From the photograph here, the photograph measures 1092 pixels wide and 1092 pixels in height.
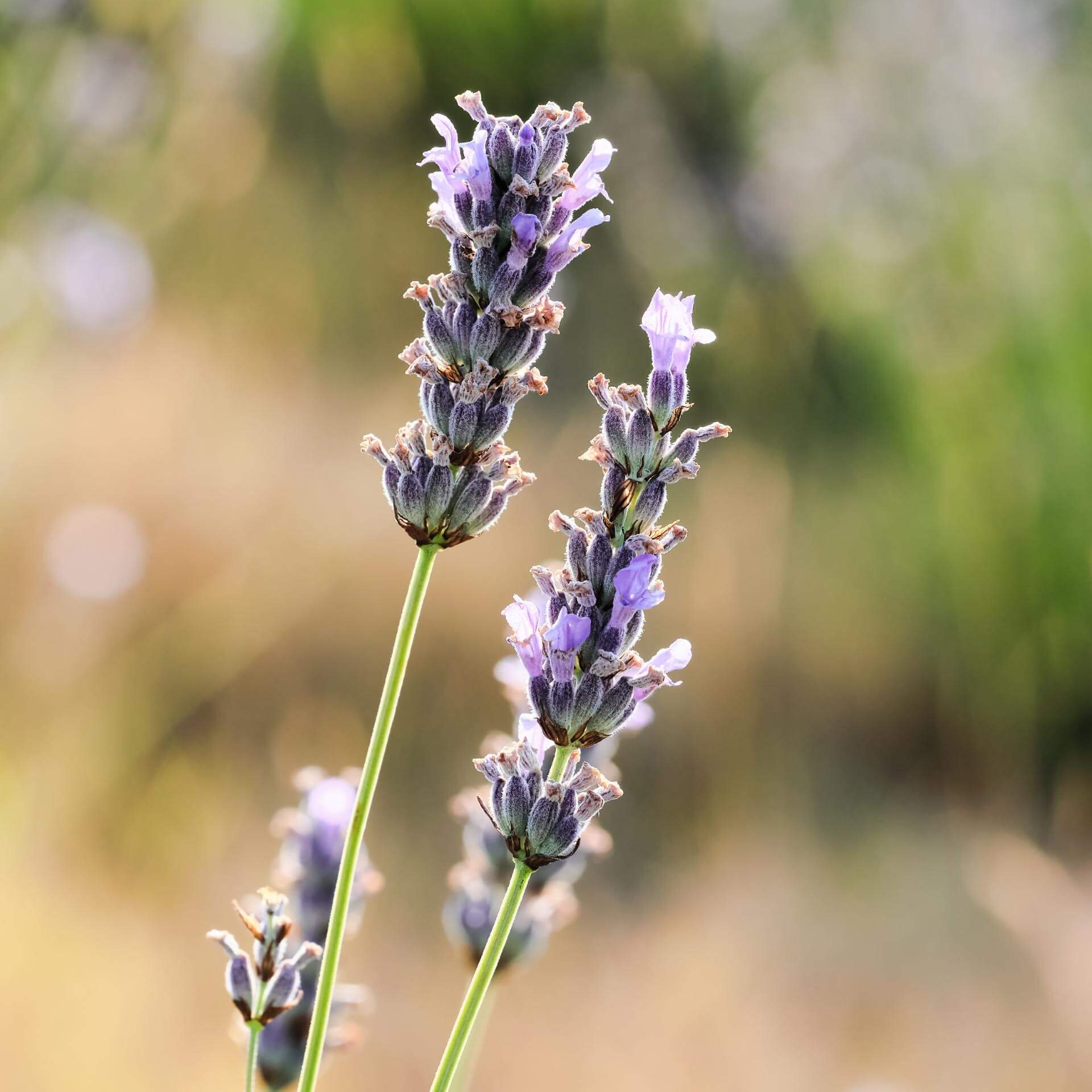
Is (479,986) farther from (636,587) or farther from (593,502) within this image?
(593,502)

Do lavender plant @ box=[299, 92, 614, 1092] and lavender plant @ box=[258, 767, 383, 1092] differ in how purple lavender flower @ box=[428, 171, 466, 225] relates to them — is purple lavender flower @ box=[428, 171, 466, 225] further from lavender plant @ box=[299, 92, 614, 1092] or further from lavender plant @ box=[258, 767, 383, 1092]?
lavender plant @ box=[258, 767, 383, 1092]

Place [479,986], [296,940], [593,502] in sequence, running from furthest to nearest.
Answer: [593,502]
[296,940]
[479,986]

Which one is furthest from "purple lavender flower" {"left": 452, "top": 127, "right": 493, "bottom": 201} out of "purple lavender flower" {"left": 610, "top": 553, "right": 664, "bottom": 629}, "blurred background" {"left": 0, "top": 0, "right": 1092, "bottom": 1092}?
"blurred background" {"left": 0, "top": 0, "right": 1092, "bottom": 1092}

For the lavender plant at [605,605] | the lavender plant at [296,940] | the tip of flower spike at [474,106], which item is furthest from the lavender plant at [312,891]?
the tip of flower spike at [474,106]

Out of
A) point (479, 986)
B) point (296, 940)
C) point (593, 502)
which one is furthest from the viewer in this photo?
point (593, 502)

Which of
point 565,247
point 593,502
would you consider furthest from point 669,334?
point 593,502

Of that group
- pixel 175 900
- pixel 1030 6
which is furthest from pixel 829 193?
pixel 175 900
